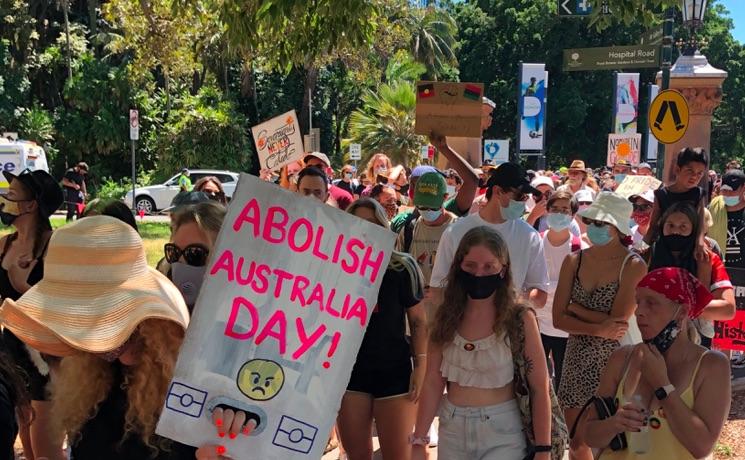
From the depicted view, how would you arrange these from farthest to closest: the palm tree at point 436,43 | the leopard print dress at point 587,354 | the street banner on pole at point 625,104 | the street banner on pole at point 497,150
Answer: the palm tree at point 436,43
the street banner on pole at point 625,104
the street banner on pole at point 497,150
the leopard print dress at point 587,354

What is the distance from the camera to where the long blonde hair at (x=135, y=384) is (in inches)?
92.7

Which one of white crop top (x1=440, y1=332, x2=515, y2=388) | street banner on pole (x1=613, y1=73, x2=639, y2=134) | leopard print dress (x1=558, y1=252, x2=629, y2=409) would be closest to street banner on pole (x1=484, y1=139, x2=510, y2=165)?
street banner on pole (x1=613, y1=73, x2=639, y2=134)

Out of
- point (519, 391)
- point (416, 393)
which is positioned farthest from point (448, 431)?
point (416, 393)

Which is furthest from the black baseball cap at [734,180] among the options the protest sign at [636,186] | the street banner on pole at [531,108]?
the street banner on pole at [531,108]

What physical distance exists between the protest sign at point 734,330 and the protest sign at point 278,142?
16.9 ft

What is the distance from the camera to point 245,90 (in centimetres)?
3778

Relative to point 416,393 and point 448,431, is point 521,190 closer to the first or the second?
point 416,393

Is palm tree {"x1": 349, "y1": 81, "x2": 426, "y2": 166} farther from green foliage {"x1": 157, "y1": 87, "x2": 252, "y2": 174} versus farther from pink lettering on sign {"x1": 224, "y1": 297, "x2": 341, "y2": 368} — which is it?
pink lettering on sign {"x1": 224, "y1": 297, "x2": 341, "y2": 368}

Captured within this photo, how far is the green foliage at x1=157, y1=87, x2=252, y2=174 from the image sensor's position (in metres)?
33.1

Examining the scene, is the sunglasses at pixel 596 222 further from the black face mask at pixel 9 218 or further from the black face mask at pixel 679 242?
the black face mask at pixel 9 218

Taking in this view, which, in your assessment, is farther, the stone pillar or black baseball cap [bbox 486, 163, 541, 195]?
the stone pillar

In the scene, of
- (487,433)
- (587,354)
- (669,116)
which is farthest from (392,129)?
(487,433)

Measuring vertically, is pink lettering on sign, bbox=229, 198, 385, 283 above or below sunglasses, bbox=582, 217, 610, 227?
above

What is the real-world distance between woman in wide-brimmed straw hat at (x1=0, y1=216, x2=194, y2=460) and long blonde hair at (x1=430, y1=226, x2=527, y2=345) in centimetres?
139
